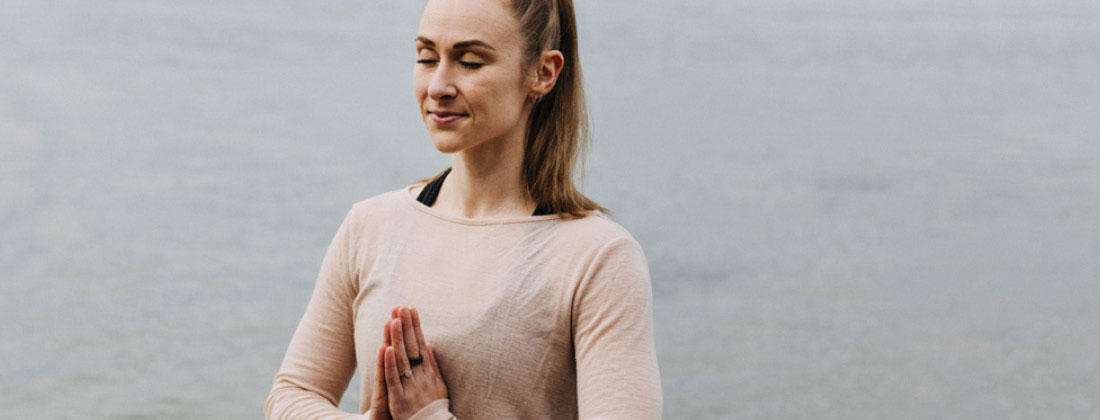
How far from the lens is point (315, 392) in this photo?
235cm

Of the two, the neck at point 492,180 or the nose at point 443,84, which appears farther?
the neck at point 492,180

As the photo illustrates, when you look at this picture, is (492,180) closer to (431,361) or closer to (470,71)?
(470,71)

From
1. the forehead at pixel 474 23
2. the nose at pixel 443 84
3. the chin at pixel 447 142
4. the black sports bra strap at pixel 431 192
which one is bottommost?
the black sports bra strap at pixel 431 192

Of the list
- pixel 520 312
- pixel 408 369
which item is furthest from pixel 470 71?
pixel 408 369

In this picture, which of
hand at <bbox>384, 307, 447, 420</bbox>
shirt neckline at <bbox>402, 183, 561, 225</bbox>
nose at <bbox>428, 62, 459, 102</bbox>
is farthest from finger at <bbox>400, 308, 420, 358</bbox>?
nose at <bbox>428, 62, 459, 102</bbox>

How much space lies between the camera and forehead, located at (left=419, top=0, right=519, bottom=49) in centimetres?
209

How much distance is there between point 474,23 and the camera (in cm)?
209

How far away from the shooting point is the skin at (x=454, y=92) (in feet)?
6.81

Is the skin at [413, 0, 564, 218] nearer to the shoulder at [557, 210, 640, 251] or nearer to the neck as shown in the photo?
the neck

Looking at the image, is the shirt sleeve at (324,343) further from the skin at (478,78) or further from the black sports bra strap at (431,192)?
the skin at (478,78)

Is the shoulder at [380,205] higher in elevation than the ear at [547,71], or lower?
lower

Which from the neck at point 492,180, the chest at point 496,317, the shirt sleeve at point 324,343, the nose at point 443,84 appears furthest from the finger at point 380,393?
the nose at point 443,84

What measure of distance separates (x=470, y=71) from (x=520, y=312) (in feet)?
1.44

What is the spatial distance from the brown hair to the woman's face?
11 centimetres
